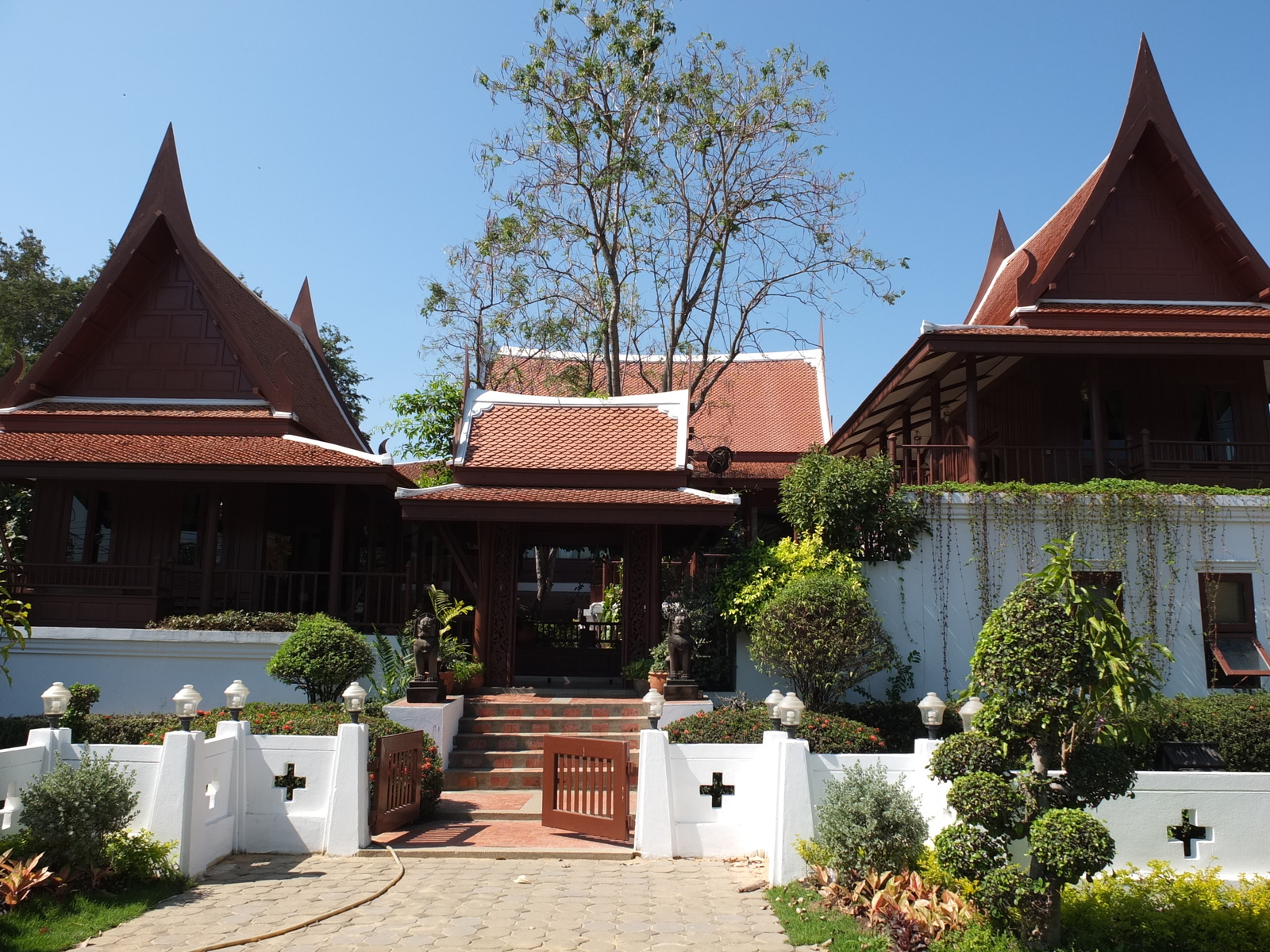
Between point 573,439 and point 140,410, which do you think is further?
point 140,410

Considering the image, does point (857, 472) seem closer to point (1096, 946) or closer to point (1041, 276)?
point (1041, 276)

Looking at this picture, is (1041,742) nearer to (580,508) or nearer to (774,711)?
(774,711)

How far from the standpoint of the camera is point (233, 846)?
28.3 feet

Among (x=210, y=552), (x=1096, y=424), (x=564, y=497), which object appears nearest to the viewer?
(x=564, y=497)

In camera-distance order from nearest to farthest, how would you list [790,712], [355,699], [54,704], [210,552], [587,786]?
1. [54,704]
2. [790,712]
3. [355,699]
4. [587,786]
5. [210,552]

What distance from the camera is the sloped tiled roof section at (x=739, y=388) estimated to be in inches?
838

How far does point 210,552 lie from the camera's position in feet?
46.6

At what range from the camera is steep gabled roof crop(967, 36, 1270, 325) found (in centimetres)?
1550

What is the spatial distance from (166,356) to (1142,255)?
52.2ft

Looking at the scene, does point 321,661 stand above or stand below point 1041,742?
above

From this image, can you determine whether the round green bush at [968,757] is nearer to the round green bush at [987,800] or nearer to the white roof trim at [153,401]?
the round green bush at [987,800]

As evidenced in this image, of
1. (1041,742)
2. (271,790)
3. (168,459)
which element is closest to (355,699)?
(271,790)

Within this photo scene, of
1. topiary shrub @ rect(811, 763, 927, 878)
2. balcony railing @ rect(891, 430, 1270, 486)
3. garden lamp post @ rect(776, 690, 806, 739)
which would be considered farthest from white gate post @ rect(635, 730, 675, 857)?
balcony railing @ rect(891, 430, 1270, 486)

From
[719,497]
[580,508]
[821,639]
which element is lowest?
[821,639]
